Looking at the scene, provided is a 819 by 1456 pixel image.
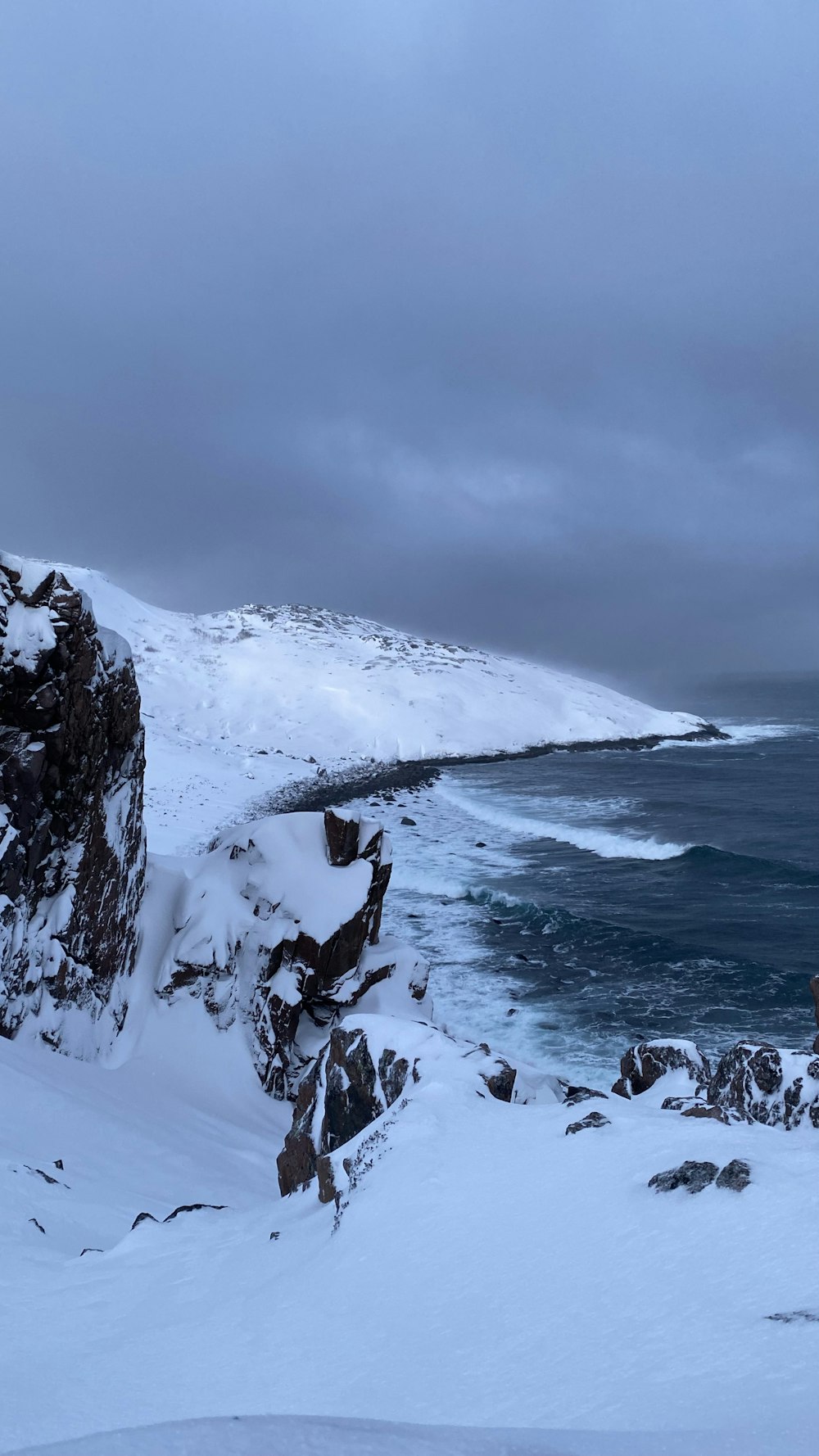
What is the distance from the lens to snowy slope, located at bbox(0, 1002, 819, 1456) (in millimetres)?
3154

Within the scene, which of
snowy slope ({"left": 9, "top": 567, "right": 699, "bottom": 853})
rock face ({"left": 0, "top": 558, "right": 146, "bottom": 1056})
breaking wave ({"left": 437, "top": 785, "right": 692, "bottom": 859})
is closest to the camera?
rock face ({"left": 0, "top": 558, "right": 146, "bottom": 1056})

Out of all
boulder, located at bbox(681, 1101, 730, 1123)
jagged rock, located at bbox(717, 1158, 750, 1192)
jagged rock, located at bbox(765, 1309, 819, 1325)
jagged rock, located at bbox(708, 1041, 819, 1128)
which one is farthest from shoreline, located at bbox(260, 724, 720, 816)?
jagged rock, located at bbox(765, 1309, 819, 1325)

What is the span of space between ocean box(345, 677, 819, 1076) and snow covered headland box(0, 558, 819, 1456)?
11.6 feet

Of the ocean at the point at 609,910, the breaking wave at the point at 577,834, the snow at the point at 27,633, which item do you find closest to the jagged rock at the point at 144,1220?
the snow at the point at 27,633

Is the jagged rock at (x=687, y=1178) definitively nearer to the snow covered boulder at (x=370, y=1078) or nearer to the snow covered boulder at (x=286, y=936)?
the snow covered boulder at (x=370, y=1078)

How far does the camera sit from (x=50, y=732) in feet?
39.8

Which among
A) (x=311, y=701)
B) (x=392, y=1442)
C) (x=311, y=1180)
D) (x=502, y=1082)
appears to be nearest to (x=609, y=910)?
(x=502, y=1082)

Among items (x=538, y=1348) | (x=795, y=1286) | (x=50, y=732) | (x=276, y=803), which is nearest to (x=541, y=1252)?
(x=538, y=1348)

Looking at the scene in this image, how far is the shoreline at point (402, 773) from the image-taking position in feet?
147

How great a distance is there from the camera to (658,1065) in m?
→ 11.7

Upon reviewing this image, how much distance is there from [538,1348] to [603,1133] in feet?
7.77

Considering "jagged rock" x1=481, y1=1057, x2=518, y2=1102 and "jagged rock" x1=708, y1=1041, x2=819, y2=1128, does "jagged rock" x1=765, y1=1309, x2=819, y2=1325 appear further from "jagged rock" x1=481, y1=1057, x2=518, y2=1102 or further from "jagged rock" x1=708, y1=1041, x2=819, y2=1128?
"jagged rock" x1=708, y1=1041, x2=819, y2=1128

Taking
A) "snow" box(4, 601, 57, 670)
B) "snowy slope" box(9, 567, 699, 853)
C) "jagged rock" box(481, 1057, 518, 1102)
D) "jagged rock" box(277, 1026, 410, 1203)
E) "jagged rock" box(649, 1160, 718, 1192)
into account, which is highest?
"snowy slope" box(9, 567, 699, 853)

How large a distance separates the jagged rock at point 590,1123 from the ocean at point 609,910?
11.3 metres
